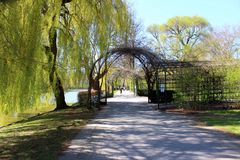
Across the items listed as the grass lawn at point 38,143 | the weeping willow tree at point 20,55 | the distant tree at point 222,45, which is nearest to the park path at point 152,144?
the grass lawn at point 38,143

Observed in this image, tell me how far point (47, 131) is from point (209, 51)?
1671 inches

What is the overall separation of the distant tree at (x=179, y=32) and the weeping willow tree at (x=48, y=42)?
39.8m

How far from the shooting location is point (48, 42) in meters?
14.8

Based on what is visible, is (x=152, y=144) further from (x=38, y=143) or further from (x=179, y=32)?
(x=179, y=32)

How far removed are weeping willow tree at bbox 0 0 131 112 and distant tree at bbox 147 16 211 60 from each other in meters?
39.8

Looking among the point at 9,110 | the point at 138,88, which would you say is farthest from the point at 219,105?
the point at 138,88

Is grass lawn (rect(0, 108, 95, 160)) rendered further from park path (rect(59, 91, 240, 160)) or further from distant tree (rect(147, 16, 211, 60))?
distant tree (rect(147, 16, 211, 60))

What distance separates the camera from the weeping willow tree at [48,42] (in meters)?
10.9

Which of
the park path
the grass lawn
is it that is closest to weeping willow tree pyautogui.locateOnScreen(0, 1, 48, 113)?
the grass lawn

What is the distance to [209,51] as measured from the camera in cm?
5375

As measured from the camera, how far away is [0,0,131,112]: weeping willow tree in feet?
35.6

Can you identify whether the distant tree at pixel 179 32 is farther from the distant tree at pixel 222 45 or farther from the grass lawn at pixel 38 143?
the grass lawn at pixel 38 143

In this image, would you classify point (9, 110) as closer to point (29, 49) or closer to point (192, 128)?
point (29, 49)

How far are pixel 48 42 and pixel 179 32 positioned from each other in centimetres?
5181
